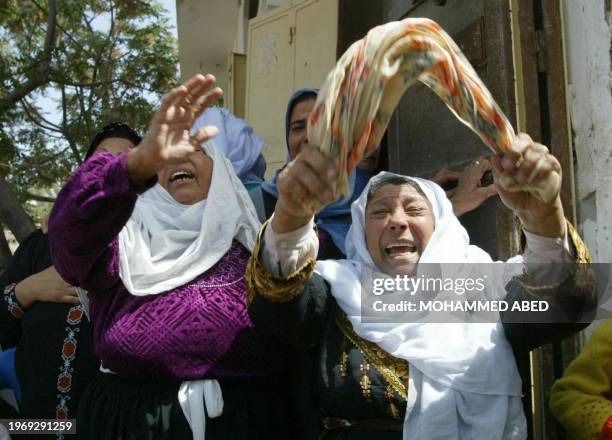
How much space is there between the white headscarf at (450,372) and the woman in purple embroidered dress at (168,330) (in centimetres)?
34

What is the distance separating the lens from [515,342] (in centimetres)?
194

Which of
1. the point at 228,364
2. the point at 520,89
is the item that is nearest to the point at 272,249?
the point at 228,364

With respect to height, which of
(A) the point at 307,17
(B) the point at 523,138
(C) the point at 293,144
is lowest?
(B) the point at 523,138

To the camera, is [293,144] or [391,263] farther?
[293,144]

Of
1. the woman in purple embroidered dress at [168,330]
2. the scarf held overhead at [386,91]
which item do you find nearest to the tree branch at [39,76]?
the woman in purple embroidered dress at [168,330]

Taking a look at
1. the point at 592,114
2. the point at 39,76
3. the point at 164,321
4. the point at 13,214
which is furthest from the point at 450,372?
the point at 39,76

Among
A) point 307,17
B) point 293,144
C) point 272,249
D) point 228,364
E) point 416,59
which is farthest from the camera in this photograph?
point 307,17

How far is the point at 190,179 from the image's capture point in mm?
2309

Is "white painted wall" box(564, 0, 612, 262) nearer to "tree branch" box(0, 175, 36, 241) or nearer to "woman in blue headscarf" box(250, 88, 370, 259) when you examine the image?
"woman in blue headscarf" box(250, 88, 370, 259)

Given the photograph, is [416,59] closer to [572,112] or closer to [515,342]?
[515,342]

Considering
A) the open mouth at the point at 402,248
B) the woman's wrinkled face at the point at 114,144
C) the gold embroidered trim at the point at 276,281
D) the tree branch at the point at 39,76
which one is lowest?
the gold embroidered trim at the point at 276,281

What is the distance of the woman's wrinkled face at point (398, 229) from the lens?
6.82 ft

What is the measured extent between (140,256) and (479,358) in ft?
3.51

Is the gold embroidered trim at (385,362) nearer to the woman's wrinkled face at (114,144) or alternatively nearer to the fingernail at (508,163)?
the fingernail at (508,163)
